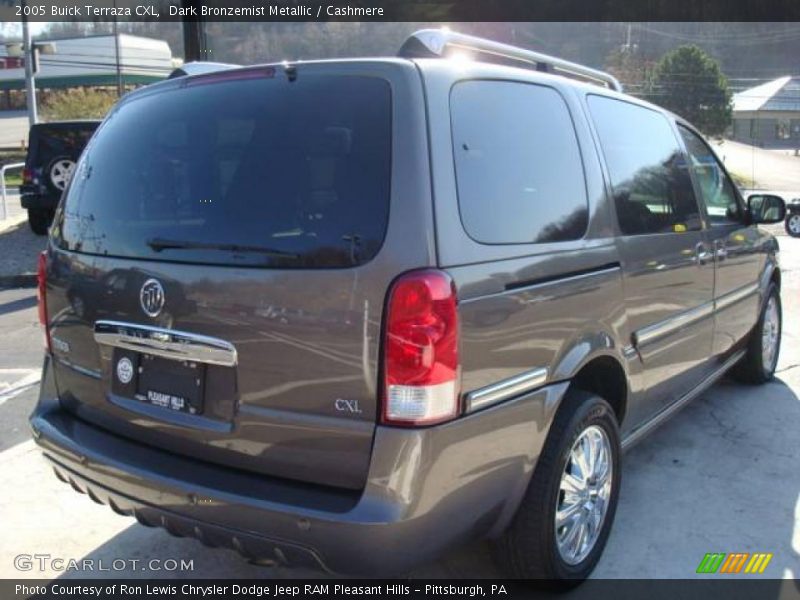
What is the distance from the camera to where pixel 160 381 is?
2.48 m

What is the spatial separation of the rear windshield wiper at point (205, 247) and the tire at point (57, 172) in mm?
11138

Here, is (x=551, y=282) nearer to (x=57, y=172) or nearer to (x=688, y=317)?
(x=688, y=317)

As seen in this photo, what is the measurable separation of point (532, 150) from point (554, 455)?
1.11m

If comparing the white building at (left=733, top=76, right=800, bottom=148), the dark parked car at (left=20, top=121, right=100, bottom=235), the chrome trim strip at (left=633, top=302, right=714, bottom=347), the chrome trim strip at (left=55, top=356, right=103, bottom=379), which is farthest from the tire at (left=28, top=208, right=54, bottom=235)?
the white building at (left=733, top=76, right=800, bottom=148)

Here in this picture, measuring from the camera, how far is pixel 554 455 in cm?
262

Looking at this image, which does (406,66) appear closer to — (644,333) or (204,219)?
(204,219)

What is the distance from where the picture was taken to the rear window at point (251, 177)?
2205 mm

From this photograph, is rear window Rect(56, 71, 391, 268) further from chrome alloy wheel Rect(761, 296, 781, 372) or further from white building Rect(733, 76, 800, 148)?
white building Rect(733, 76, 800, 148)

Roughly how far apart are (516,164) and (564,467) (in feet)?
3.66

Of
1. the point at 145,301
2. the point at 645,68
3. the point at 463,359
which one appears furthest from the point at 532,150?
the point at 645,68

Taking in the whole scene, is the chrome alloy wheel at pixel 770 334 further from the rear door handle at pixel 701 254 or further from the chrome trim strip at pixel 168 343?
the chrome trim strip at pixel 168 343

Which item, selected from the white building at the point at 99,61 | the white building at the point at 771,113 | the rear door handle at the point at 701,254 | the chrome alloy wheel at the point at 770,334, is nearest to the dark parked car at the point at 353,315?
the rear door handle at the point at 701,254

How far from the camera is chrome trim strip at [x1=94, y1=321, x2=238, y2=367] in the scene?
232cm

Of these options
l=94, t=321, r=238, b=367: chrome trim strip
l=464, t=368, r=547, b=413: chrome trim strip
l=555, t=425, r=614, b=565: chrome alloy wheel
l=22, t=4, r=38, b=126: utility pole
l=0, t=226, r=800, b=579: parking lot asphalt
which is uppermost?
l=22, t=4, r=38, b=126: utility pole
